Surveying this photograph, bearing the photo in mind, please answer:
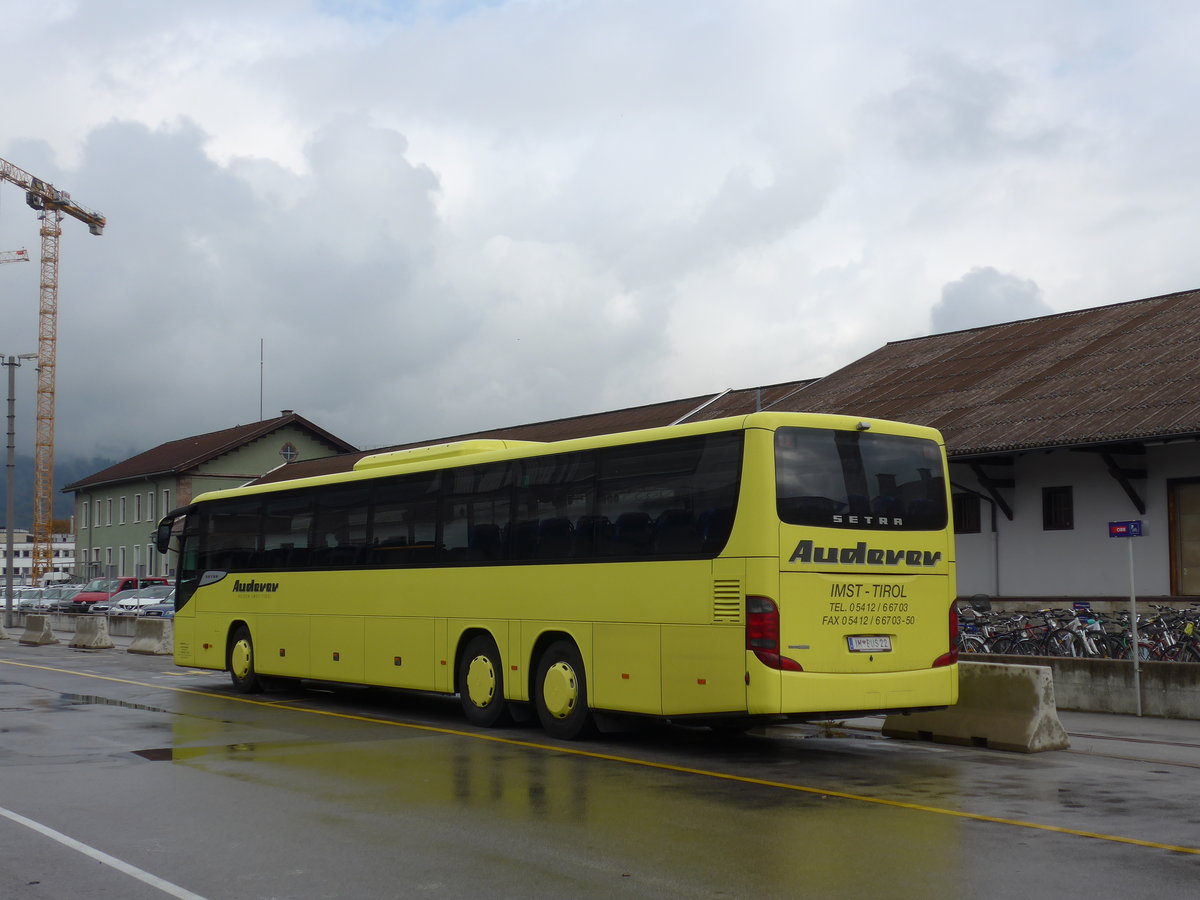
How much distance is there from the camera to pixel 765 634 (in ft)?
40.0

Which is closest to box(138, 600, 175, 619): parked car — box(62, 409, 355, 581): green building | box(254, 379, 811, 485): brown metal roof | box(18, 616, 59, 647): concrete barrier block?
box(254, 379, 811, 485): brown metal roof

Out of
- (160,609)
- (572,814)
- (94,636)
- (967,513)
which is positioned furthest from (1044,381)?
(160,609)

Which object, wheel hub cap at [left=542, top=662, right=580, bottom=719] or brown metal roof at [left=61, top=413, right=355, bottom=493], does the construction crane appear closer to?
brown metal roof at [left=61, top=413, right=355, bottom=493]

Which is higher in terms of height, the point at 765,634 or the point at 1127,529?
the point at 1127,529

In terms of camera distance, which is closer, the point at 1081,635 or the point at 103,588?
the point at 1081,635

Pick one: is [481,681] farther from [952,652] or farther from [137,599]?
[137,599]

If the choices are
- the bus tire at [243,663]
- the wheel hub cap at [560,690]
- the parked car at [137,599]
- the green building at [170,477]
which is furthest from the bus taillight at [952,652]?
the green building at [170,477]

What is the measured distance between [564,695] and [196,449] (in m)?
72.7

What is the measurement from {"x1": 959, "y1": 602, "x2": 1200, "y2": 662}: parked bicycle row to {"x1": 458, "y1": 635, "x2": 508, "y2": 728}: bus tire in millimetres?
8532

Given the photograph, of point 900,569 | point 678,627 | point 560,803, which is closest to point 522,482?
point 678,627

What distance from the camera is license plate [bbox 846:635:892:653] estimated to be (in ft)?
41.7

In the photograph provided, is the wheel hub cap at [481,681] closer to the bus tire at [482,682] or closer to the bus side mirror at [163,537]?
the bus tire at [482,682]

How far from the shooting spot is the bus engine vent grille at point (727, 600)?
489 inches

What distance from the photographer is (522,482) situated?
15.4 metres
